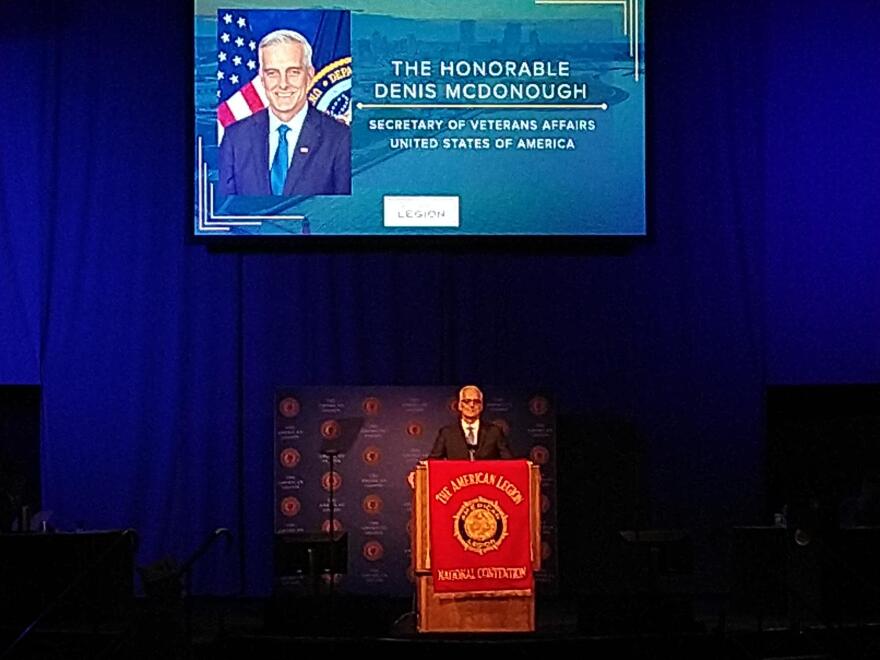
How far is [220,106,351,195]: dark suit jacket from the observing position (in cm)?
888

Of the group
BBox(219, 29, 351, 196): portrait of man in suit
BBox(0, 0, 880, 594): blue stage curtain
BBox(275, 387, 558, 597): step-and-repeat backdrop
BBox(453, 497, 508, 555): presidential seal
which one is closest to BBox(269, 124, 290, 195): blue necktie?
BBox(219, 29, 351, 196): portrait of man in suit

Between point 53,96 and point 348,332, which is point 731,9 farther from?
point 53,96

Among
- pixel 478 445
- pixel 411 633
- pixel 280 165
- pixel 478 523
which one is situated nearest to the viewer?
pixel 478 523

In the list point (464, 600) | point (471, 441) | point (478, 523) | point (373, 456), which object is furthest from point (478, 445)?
point (373, 456)

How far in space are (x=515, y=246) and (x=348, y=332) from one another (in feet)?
3.99

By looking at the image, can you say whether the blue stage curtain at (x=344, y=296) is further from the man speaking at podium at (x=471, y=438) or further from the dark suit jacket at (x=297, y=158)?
the man speaking at podium at (x=471, y=438)

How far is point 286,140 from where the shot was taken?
8922 mm

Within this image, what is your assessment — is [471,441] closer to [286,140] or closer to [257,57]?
[286,140]

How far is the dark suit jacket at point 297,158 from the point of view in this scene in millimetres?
8883

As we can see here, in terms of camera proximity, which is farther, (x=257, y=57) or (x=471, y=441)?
(x=257, y=57)

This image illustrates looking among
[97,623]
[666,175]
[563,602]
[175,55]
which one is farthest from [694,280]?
[97,623]

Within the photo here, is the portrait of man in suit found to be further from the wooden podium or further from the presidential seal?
the presidential seal

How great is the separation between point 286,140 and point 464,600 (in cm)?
343

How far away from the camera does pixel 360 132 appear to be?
8930 mm
